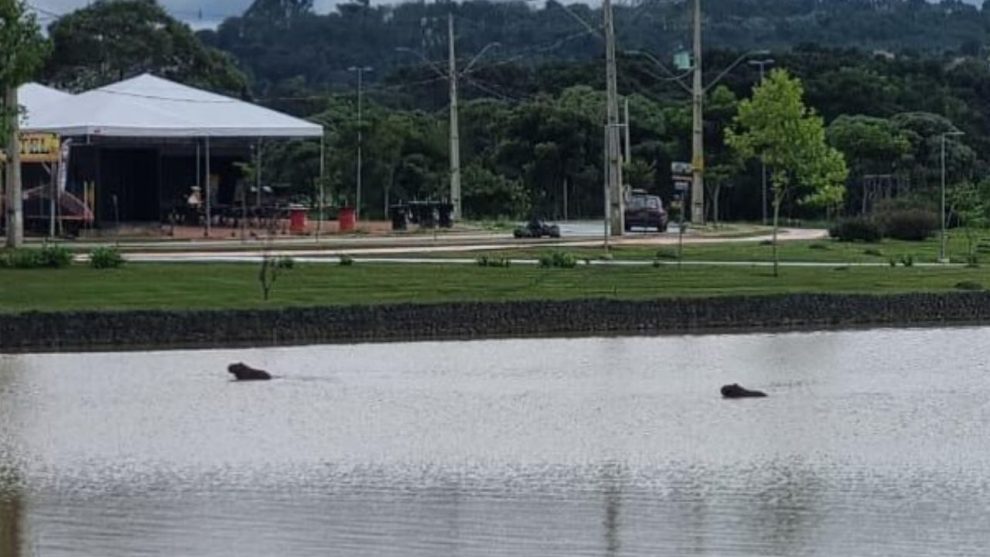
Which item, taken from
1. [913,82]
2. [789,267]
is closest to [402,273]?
[789,267]

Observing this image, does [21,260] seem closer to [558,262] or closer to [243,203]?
[558,262]

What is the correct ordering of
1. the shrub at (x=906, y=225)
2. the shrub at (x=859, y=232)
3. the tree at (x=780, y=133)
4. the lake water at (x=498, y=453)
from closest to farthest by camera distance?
the lake water at (x=498, y=453)
the tree at (x=780, y=133)
the shrub at (x=859, y=232)
the shrub at (x=906, y=225)

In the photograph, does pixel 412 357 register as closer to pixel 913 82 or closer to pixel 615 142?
pixel 615 142

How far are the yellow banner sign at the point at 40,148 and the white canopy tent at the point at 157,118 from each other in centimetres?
231

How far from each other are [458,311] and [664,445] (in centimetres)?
1500

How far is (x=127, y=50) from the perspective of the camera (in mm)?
106250

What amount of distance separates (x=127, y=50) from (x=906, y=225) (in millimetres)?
49832

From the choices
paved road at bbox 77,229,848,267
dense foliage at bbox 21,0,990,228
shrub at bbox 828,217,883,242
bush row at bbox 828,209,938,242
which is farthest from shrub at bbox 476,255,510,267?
dense foliage at bbox 21,0,990,228

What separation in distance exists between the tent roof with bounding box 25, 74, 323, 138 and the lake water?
29.8 meters

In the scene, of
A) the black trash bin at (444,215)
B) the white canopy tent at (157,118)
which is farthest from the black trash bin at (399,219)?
the white canopy tent at (157,118)

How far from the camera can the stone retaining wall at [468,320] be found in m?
36.5

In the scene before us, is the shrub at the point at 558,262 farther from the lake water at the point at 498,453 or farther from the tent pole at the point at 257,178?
the tent pole at the point at 257,178

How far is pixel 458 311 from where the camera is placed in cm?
3878

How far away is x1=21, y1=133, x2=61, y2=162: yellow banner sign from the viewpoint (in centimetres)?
6034
